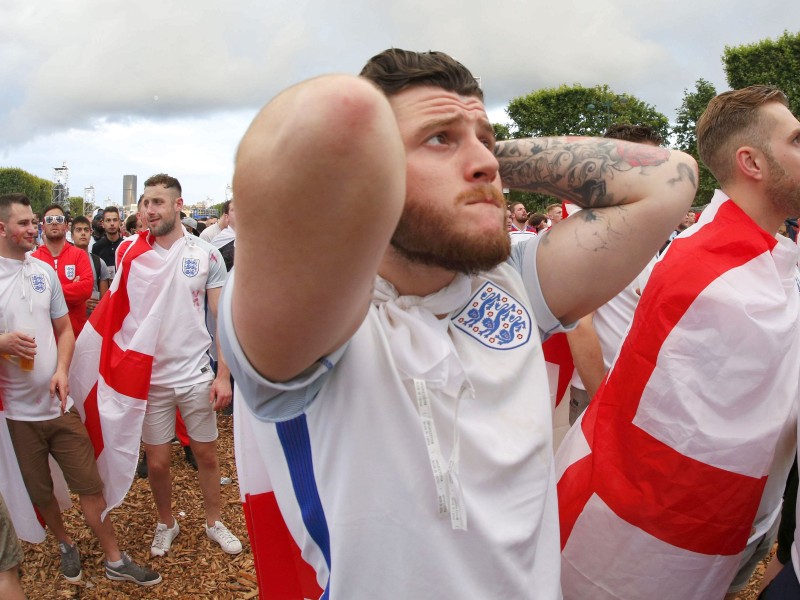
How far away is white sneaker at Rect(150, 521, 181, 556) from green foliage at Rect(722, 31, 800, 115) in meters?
23.4

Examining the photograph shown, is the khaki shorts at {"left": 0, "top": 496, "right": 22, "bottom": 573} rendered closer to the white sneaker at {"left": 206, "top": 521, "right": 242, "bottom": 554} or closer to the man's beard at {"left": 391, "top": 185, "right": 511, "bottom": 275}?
the white sneaker at {"left": 206, "top": 521, "right": 242, "bottom": 554}

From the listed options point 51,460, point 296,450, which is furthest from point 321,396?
point 51,460

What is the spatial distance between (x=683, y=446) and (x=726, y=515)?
266 millimetres

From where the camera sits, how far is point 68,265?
5.77 meters

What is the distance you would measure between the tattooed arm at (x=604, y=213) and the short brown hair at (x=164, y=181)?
3.62 meters

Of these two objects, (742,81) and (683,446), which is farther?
(742,81)

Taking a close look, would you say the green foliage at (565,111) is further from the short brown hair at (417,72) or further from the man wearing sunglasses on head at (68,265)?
the short brown hair at (417,72)

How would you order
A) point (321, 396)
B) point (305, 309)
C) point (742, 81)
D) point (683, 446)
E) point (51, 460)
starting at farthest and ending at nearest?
1. point (742, 81)
2. point (51, 460)
3. point (683, 446)
4. point (321, 396)
5. point (305, 309)

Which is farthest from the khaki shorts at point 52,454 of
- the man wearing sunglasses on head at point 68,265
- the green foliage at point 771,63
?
the green foliage at point 771,63

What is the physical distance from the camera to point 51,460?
13.6ft

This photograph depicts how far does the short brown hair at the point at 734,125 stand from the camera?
2.51 meters

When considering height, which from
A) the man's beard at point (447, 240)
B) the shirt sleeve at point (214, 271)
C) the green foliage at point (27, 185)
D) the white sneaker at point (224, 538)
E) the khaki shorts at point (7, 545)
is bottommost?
the white sneaker at point (224, 538)

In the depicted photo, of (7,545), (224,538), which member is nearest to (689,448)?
(7,545)

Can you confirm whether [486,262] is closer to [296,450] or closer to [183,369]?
[296,450]
